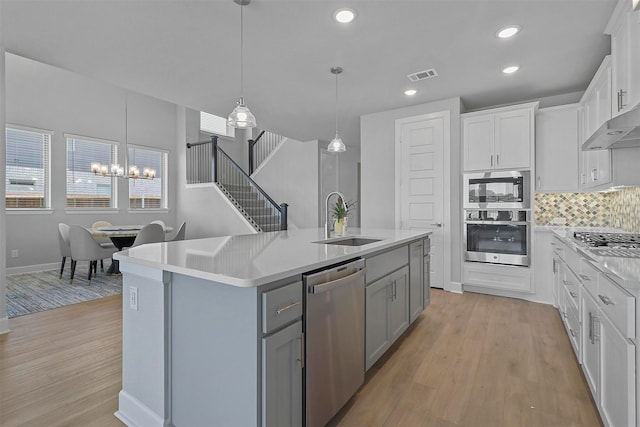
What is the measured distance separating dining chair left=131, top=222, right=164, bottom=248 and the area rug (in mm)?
716

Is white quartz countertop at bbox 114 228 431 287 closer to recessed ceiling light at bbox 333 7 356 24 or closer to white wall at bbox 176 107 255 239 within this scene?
recessed ceiling light at bbox 333 7 356 24

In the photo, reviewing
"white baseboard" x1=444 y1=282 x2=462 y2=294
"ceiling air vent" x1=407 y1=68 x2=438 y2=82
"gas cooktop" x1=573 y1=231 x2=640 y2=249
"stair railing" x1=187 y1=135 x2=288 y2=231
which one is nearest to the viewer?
"gas cooktop" x1=573 y1=231 x2=640 y2=249

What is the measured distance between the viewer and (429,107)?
4.68m

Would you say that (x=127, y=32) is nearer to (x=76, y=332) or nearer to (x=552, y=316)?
(x=76, y=332)

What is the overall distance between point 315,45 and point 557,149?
126 inches

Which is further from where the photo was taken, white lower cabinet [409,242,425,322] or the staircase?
the staircase

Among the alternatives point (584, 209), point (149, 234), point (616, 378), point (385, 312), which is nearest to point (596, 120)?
point (584, 209)

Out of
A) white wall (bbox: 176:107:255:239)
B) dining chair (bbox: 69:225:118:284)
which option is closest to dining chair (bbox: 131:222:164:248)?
dining chair (bbox: 69:225:118:284)

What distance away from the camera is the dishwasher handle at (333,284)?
1.53 meters

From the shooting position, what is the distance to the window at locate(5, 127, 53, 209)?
5.58 metres

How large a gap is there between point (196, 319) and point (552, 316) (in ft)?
12.3

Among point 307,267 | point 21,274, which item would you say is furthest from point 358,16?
point 21,274

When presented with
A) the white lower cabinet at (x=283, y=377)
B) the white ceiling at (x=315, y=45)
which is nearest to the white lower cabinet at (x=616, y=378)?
the white lower cabinet at (x=283, y=377)

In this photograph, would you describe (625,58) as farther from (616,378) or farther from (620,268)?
(616,378)
